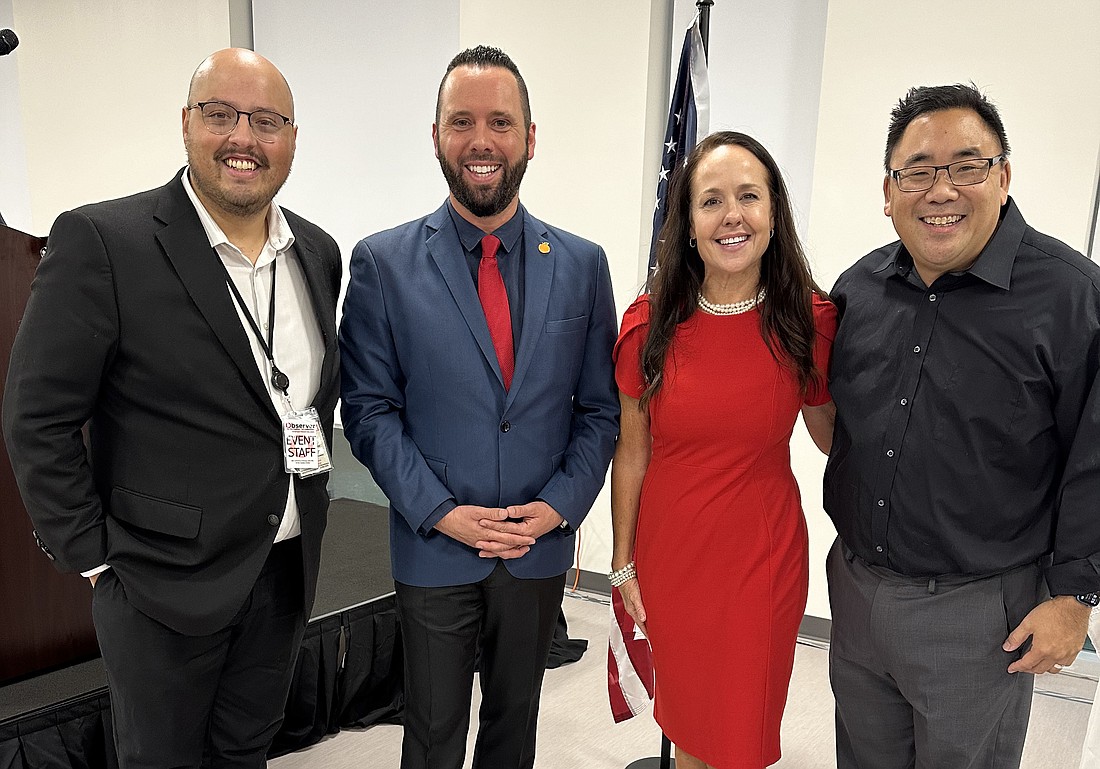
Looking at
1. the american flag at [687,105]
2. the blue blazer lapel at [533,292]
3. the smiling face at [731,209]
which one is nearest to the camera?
the smiling face at [731,209]

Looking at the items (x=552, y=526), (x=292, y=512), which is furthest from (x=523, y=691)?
(x=292, y=512)

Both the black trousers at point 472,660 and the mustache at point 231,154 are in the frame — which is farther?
the black trousers at point 472,660

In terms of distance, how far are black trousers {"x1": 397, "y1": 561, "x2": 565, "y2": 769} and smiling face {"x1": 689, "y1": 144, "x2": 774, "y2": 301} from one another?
2.83 ft

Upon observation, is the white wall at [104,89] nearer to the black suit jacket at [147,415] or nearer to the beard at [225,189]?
the beard at [225,189]

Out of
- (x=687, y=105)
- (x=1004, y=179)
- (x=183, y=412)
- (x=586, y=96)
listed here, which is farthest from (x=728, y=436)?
(x=586, y=96)

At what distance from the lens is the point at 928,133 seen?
5.41ft

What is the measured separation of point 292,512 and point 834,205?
269cm

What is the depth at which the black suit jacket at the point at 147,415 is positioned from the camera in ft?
5.16

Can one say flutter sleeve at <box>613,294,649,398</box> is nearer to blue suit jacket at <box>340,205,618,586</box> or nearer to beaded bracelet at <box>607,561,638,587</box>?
blue suit jacket at <box>340,205,618,586</box>

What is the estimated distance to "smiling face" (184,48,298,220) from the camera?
172 centimetres

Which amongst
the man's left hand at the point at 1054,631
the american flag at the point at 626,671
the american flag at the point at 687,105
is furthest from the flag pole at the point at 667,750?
the man's left hand at the point at 1054,631

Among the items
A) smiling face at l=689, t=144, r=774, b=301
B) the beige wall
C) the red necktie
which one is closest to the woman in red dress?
smiling face at l=689, t=144, r=774, b=301

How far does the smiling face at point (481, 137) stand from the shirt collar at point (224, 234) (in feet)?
1.27

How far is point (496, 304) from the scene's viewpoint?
1948 millimetres
